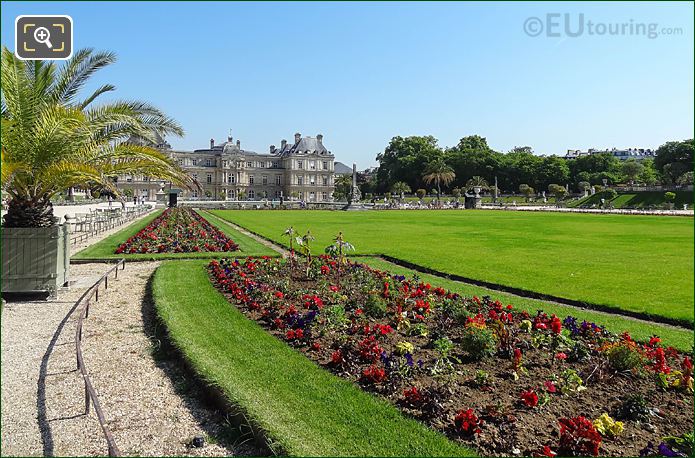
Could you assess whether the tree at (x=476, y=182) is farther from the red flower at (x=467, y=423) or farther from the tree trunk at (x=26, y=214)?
the red flower at (x=467, y=423)

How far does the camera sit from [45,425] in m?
4.82

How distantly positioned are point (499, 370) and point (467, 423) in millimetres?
1860

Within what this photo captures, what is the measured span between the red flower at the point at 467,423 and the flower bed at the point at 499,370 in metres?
0.01

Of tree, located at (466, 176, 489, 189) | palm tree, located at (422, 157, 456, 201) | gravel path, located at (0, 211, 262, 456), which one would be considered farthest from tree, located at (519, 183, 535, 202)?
gravel path, located at (0, 211, 262, 456)

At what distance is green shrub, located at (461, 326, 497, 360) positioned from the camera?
6395 mm

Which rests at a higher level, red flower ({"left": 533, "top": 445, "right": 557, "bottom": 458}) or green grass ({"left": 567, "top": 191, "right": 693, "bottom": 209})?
green grass ({"left": 567, "top": 191, "right": 693, "bottom": 209})

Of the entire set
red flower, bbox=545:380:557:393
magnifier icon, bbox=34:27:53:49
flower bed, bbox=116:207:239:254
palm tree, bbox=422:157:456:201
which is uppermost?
palm tree, bbox=422:157:456:201

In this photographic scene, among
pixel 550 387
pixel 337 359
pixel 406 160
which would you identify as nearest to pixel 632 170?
pixel 406 160

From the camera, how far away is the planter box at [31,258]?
9992 mm

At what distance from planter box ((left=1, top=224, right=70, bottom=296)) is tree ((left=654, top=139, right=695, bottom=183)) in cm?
8508

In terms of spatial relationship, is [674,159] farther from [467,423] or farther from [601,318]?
[467,423]

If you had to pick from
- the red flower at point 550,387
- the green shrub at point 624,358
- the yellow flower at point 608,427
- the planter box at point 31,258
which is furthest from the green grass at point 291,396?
the planter box at point 31,258

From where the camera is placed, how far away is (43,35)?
20.1ft

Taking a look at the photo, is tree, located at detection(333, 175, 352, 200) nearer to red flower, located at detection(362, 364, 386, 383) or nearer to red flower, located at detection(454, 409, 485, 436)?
red flower, located at detection(362, 364, 386, 383)
